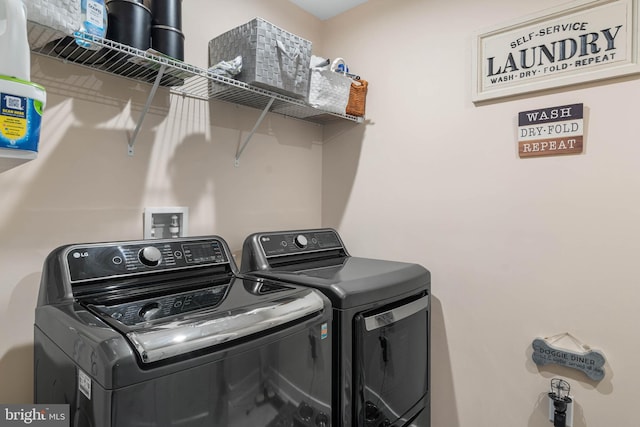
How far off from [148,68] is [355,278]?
111 cm

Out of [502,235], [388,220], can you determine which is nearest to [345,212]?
[388,220]

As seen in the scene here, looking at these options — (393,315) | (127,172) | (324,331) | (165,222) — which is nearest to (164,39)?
(127,172)

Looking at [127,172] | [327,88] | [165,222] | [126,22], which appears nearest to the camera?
[126,22]

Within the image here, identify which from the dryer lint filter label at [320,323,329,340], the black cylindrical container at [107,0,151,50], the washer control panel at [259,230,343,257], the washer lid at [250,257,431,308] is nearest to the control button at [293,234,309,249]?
the washer control panel at [259,230,343,257]

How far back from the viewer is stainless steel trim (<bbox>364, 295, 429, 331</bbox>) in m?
1.29

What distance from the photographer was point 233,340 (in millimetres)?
873

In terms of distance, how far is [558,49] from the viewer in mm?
1465

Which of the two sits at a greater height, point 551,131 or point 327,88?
point 327,88

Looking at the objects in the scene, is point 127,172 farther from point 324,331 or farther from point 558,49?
point 558,49

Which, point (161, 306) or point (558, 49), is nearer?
point (161, 306)

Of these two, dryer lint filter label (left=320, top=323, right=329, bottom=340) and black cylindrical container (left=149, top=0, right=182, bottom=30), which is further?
black cylindrical container (left=149, top=0, right=182, bottom=30)

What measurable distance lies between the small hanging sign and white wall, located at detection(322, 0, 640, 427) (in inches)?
1.1

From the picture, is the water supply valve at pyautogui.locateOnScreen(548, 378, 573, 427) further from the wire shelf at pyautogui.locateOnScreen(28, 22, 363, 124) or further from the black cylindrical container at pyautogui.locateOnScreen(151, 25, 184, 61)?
the black cylindrical container at pyautogui.locateOnScreen(151, 25, 184, 61)

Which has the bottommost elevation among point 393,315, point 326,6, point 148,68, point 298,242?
point 393,315
